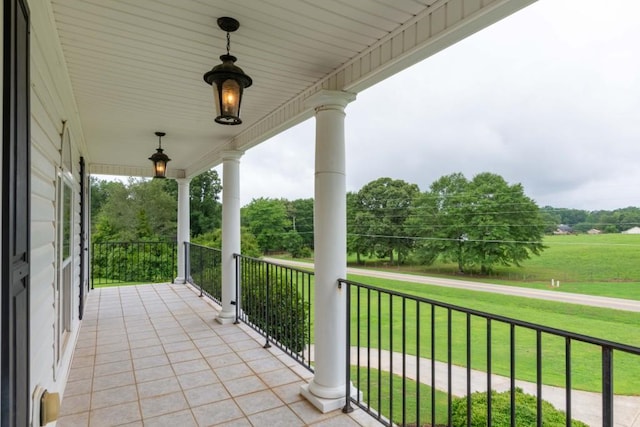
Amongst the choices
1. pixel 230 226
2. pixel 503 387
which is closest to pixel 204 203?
pixel 230 226


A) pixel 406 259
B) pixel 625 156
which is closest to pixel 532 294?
pixel 406 259

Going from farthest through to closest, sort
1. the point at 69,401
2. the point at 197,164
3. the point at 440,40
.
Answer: the point at 197,164
the point at 69,401
the point at 440,40

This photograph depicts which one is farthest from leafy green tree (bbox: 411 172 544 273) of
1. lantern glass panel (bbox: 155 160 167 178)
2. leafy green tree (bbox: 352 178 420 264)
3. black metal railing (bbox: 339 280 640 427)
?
lantern glass panel (bbox: 155 160 167 178)

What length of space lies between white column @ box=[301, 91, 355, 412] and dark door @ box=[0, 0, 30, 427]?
67.5 inches

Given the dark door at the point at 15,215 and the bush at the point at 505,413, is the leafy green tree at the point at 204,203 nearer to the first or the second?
the bush at the point at 505,413

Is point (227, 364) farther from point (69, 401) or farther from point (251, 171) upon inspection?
point (251, 171)

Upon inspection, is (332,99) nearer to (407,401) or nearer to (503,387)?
(407,401)

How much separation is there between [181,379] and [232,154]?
272 cm

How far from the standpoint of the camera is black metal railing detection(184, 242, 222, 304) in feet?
19.7

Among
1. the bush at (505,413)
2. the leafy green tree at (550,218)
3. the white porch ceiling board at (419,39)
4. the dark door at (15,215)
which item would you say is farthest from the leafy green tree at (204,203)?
the leafy green tree at (550,218)

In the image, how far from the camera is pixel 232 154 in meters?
4.51

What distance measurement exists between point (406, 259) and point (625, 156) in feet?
53.0

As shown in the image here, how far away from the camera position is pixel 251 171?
33.0 metres

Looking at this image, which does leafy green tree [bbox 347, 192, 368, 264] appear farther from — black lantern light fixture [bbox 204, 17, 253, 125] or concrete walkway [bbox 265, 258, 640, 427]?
black lantern light fixture [bbox 204, 17, 253, 125]
